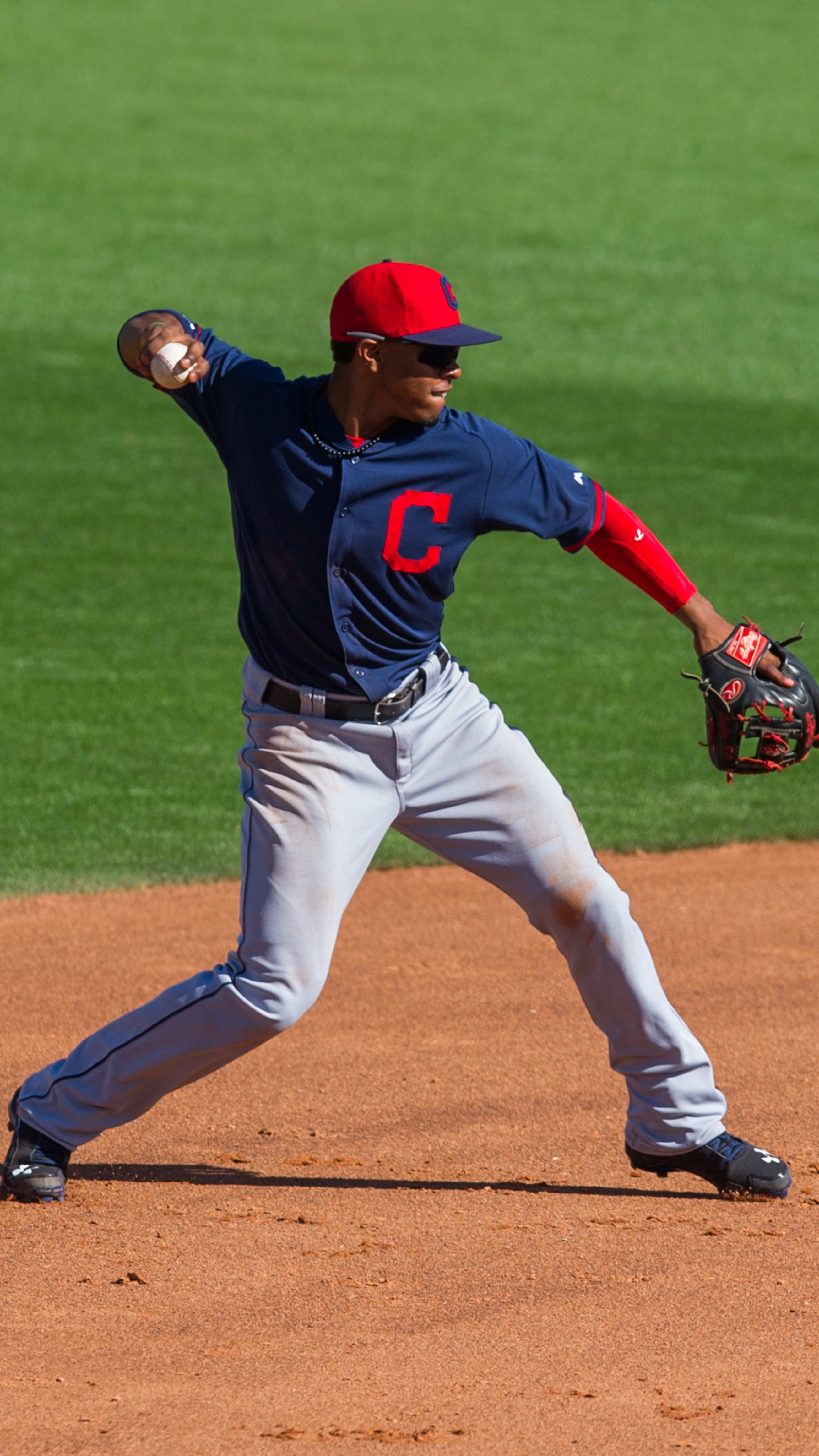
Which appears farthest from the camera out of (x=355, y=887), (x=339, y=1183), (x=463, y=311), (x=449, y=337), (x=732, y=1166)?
(x=463, y=311)

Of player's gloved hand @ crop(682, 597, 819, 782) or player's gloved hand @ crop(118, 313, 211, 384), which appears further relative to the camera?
player's gloved hand @ crop(682, 597, 819, 782)

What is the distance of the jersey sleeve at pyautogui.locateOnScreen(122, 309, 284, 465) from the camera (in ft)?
14.0

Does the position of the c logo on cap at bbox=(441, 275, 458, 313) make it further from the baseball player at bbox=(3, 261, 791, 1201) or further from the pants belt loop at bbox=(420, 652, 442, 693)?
the pants belt loop at bbox=(420, 652, 442, 693)

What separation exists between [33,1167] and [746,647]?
214cm

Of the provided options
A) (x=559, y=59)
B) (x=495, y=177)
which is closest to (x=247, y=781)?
A: (x=495, y=177)

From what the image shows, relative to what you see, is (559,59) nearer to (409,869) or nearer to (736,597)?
(736,597)

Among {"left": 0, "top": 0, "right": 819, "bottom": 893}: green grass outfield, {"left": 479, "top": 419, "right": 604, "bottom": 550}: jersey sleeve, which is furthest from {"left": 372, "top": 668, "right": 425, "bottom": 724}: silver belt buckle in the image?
{"left": 0, "top": 0, "right": 819, "bottom": 893}: green grass outfield

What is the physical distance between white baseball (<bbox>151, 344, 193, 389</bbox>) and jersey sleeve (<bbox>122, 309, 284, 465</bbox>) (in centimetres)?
4

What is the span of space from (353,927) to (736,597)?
5270 millimetres

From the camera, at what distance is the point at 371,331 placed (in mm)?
4090

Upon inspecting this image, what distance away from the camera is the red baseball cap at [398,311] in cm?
407

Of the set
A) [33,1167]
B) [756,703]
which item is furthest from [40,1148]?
[756,703]

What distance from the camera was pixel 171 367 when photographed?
4219 mm

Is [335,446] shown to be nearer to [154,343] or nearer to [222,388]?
[222,388]
